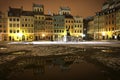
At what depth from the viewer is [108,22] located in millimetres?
87375

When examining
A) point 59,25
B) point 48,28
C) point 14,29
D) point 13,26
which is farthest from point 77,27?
point 13,26

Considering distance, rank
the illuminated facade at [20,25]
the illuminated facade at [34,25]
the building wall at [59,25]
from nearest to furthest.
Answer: the illuminated facade at [34,25], the illuminated facade at [20,25], the building wall at [59,25]

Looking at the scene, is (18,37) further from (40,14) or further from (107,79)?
(107,79)

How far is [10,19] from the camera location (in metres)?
84.6

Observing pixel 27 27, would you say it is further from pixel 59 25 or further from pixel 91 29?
pixel 91 29

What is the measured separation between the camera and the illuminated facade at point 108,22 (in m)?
79.5

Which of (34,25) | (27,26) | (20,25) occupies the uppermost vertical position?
(34,25)

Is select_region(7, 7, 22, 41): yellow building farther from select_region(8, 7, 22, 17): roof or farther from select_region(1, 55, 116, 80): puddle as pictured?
select_region(1, 55, 116, 80): puddle

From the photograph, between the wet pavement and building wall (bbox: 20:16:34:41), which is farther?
building wall (bbox: 20:16:34:41)

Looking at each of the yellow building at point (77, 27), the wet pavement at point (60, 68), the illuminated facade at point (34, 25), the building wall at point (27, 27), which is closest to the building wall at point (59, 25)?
the illuminated facade at point (34, 25)

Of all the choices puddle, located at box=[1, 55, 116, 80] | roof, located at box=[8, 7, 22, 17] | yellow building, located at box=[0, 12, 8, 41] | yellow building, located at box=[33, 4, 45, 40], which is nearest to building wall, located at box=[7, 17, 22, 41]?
yellow building, located at box=[0, 12, 8, 41]

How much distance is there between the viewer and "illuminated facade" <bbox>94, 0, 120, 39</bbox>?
7947cm

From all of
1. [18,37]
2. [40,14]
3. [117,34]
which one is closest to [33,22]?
[40,14]

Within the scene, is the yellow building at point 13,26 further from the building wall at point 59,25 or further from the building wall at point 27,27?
the building wall at point 59,25
